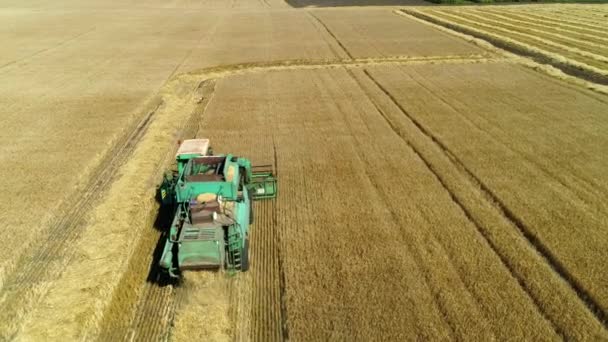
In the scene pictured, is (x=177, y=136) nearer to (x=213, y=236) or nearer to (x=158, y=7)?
(x=213, y=236)

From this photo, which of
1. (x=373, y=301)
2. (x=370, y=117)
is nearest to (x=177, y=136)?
(x=370, y=117)

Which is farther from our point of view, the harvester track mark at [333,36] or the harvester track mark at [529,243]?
the harvester track mark at [333,36]

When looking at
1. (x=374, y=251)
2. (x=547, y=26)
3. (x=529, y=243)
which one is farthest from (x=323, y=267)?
(x=547, y=26)

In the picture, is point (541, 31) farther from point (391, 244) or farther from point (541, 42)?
point (391, 244)

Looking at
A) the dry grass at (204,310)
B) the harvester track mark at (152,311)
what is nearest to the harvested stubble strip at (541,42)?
the dry grass at (204,310)

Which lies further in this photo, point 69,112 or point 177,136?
point 69,112

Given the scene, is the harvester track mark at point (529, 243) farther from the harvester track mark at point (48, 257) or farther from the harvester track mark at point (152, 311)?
the harvester track mark at point (48, 257)

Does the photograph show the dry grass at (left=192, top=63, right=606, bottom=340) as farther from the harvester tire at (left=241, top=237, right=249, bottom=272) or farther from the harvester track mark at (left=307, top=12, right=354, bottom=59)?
the harvester track mark at (left=307, top=12, right=354, bottom=59)
